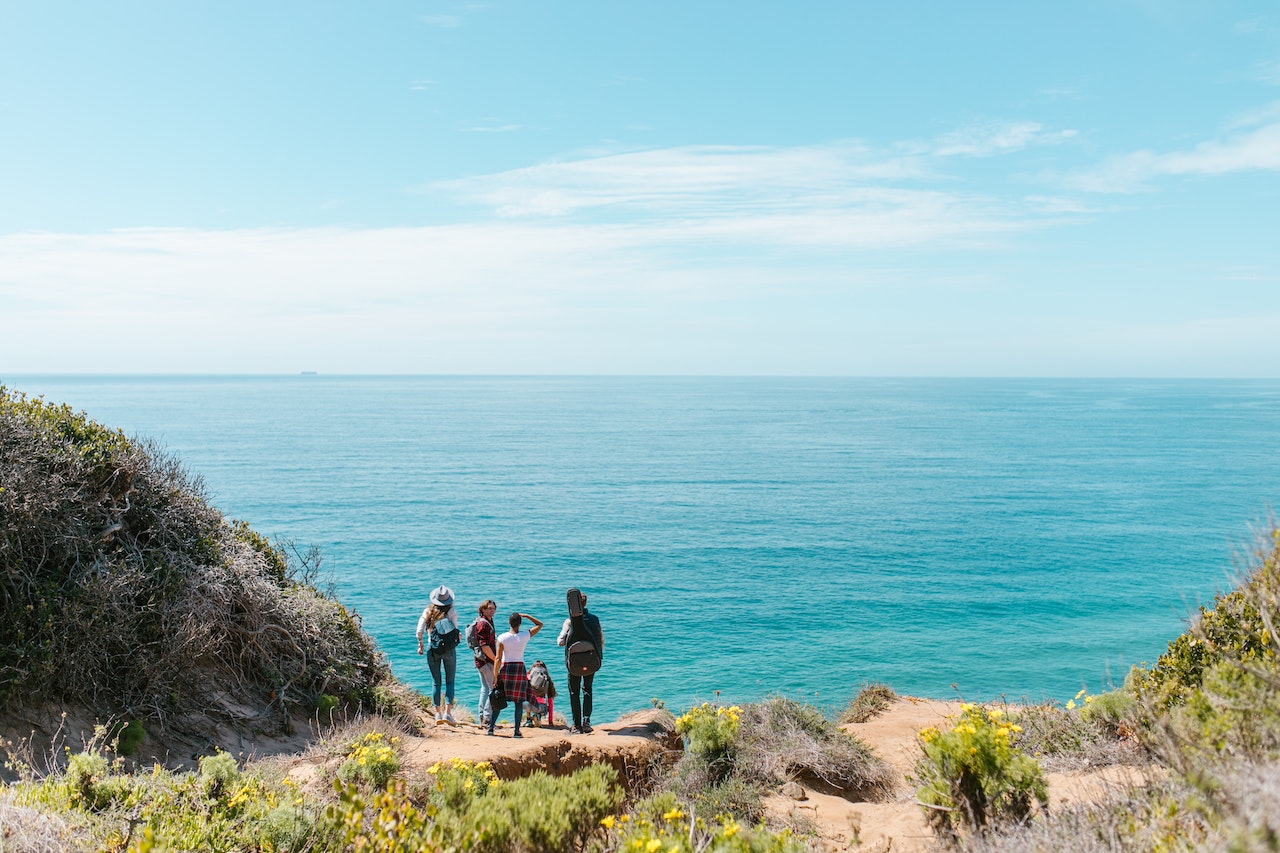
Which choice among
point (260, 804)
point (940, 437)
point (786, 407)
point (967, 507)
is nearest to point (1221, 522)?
point (967, 507)

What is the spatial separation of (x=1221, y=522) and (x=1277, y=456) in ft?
131

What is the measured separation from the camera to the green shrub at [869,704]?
49.4 ft

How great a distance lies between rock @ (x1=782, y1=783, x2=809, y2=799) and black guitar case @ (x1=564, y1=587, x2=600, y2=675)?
3.05 metres

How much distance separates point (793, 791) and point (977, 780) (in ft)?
11.0

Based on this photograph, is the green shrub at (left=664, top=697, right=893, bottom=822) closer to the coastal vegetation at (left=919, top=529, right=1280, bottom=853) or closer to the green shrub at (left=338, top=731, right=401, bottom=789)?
the coastal vegetation at (left=919, top=529, right=1280, bottom=853)

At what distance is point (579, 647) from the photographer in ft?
36.3

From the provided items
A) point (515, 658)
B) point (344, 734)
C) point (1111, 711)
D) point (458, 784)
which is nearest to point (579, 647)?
point (515, 658)

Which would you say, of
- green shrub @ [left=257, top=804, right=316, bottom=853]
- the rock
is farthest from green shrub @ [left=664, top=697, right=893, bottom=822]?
green shrub @ [left=257, top=804, right=316, bottom=853]

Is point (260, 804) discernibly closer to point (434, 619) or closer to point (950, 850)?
point (950, 850)

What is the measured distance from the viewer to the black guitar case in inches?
435

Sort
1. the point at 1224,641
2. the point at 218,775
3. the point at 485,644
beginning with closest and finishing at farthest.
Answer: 1. the point at 218,775
2. the point at 1224,641
3. the point at 485,644

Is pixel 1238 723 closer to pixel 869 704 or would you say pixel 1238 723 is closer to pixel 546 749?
pixel 546 749

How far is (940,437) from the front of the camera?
301ft

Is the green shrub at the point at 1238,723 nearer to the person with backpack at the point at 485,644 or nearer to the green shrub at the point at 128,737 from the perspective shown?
the person with backpack at the point at 485,644
